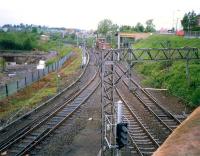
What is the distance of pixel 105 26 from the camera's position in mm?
146000

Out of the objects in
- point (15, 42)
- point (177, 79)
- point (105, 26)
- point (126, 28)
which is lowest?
point (177, 79)

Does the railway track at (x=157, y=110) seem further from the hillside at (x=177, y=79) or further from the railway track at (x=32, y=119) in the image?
the railway track at (x=32, y=119)

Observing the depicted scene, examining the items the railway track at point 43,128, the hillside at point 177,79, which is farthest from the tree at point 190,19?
the railway track at point 43,128

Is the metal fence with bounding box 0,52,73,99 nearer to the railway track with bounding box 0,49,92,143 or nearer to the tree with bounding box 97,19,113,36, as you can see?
the railway track with bounding box 0,49,92,143

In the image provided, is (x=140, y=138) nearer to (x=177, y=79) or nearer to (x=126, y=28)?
(x=177, y=79)

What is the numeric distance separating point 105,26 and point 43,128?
124666 millimetres

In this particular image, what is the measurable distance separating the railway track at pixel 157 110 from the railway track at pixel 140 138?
1499 mm

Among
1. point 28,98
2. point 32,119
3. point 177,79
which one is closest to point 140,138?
point 32,119

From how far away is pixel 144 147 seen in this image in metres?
20.2

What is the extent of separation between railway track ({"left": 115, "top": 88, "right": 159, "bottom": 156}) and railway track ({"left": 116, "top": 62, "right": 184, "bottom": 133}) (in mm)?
1499

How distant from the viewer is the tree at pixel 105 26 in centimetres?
14538

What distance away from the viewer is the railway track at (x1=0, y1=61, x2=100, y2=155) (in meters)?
20.0

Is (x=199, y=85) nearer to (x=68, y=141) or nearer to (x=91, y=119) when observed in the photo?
(x=91, y=119)

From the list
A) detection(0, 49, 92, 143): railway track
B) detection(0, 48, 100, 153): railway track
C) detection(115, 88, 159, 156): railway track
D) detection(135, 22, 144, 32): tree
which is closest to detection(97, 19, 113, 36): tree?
detection(135, 22, 144, 32): tree
